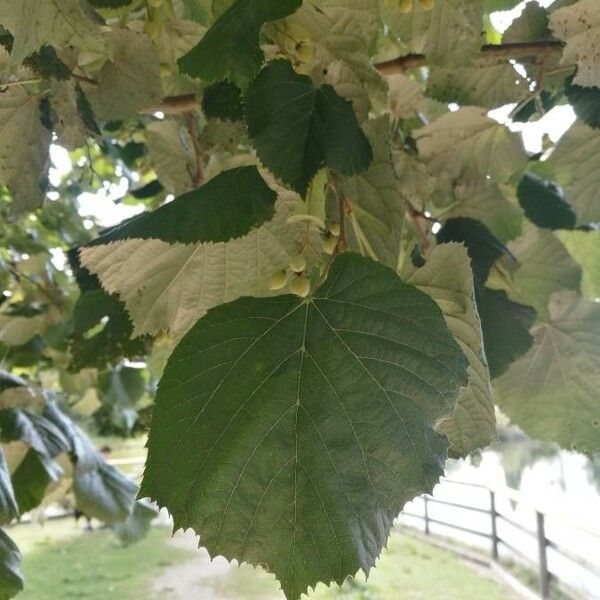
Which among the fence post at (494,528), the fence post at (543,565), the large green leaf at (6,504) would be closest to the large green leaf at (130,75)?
the large green leaf at (6,504)

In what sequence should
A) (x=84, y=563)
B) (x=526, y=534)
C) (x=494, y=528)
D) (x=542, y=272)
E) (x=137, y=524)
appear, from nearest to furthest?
(x=542, y=272) < (x=137, y=524) < (x=526, y=534) < (x=494, y=528) < (x=84, y=563)

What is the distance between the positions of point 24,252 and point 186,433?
125 cm

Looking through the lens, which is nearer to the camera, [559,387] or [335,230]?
[335,230]

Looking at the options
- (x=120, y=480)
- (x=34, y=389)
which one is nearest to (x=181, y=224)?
(x=34, y=389)

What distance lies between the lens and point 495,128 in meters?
0.50

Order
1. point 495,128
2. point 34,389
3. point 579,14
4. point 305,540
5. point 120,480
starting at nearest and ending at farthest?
1. point 305,540
2. point 579,14
3. point 495,128
4. point 34,389
5. point 120,480

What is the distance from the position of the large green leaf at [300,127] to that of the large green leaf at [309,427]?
0.18ft

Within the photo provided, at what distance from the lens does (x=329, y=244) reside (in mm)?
322

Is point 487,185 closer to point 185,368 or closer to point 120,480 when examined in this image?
point 185,368

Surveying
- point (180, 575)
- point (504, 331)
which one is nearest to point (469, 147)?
point (504, 331)

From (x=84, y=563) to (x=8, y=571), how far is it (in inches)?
75.8

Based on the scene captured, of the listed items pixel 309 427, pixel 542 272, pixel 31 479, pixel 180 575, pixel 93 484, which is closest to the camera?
pixel 309 427

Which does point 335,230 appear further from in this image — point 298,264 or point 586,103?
point 586,103

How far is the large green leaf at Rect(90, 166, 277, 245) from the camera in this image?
271 mm
